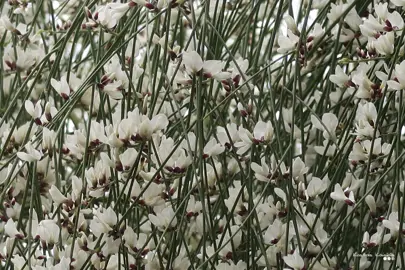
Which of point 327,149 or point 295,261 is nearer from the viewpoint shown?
point 295,261

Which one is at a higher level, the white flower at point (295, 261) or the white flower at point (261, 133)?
the white flower at point (261, 133)

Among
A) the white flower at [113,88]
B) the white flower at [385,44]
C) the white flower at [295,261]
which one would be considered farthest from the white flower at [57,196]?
the white flower at [385,44]

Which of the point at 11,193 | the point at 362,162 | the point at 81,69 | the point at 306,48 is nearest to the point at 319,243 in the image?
the point at 362,162

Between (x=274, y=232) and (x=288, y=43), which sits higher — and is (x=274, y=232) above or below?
below

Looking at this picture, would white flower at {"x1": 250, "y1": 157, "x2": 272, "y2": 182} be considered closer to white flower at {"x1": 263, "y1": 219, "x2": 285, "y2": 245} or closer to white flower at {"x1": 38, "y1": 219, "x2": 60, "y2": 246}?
white flower at {"x1": 263, "y1": 219, "x2": 285, "y2": 245}

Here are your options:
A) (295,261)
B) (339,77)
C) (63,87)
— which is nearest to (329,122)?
(339,77)

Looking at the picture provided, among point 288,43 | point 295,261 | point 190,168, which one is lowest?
point 295,261

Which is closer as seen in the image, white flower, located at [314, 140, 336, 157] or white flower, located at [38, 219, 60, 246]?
white flower, located at [38, 219, 60, 246]

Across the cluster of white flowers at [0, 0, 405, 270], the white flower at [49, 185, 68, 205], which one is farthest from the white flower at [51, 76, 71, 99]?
the white flower at [49, 185, 68, 205]

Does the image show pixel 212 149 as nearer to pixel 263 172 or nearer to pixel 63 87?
pixel 263 172

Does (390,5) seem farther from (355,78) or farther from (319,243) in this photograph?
(319,243)

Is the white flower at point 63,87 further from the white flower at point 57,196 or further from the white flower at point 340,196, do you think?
the white flower at point 340,196
